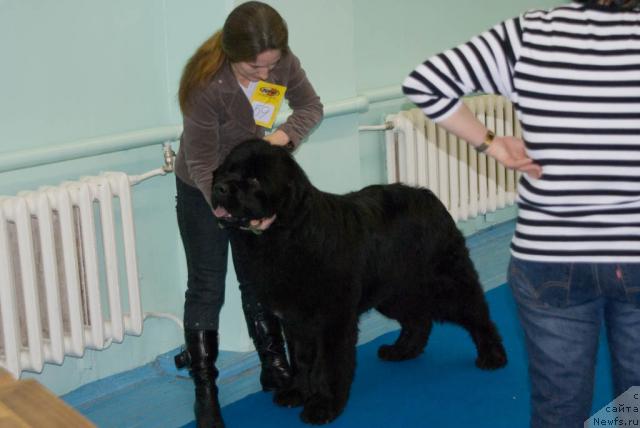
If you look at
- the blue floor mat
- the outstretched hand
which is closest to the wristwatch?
the outstretched hand

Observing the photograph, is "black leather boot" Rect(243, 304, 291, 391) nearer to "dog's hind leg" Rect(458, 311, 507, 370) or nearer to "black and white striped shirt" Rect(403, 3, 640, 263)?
"dog's hind leg" Rect(458, 311, 507, 370)

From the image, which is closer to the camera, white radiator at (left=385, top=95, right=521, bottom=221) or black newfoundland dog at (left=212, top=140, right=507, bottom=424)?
black newfoundland dog at (left=212, top=140, right=507, bottom=424)

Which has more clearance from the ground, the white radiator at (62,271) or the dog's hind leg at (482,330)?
the white radiator at (62,271)

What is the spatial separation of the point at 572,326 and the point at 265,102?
137 cm

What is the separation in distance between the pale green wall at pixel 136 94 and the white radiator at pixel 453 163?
622 millimetres

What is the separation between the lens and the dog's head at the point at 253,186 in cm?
255

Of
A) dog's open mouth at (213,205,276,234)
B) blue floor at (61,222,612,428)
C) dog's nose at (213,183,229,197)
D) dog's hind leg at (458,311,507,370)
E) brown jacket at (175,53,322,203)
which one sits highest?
brown jacket at (175,53,322,203)

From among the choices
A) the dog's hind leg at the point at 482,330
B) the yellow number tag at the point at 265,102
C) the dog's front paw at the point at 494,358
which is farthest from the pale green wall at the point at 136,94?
the dog's front paw at the point at 494,358

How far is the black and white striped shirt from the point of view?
1566 millimetres

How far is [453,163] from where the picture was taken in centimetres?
480

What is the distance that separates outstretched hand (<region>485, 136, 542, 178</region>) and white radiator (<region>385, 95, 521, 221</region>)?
2.67 m

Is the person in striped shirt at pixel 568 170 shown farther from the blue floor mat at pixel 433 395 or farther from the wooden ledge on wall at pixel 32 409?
the blue floor mat at pixel 433 395

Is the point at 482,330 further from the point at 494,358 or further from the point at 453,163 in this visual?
the point at 453,163

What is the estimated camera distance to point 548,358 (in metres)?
1.75
